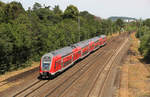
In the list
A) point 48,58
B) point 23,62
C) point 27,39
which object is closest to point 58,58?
point 48,58

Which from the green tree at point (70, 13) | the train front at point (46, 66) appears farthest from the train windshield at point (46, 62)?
the green tree at point (70, 13)

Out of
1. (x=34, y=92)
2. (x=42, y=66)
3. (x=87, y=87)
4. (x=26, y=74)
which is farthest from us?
(x=26, y=74)

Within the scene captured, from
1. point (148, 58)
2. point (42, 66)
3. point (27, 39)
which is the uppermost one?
point (27, 39)

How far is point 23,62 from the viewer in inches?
1457

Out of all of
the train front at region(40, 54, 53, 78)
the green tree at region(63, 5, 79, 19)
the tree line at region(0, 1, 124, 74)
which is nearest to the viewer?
the train front at region(40, 54, 53, 78)

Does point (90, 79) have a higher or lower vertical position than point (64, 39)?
lower

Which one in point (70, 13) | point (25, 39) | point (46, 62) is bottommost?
point (46, 62)

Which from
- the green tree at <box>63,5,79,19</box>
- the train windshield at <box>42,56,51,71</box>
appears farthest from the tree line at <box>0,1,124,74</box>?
the green tree at <box>63,5,79,19</box>

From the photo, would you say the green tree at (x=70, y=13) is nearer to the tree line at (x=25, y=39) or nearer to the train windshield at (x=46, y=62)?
the tree line at (x=25, y=39)

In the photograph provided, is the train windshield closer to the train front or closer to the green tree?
the train front

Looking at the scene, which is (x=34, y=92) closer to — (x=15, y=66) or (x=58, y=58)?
(x=58, y=58)

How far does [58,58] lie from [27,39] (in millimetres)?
9823

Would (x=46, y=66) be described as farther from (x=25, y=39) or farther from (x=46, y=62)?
(x=25, y=39)

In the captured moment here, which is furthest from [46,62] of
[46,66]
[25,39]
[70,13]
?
[70,13]
